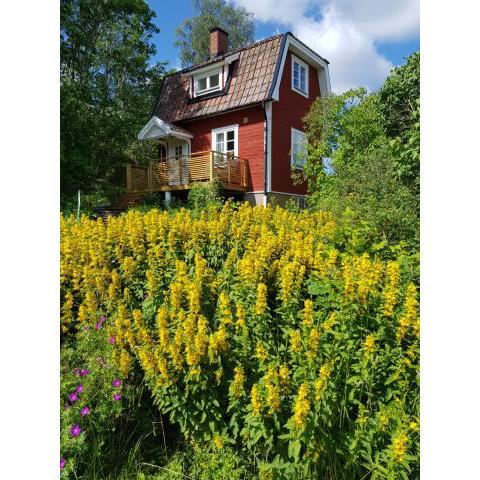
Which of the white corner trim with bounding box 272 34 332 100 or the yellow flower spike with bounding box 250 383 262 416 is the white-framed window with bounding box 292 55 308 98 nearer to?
the white corner trim with bounding box 272 34 332 100

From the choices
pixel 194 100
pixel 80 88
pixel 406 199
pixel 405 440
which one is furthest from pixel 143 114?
pixel 405 440

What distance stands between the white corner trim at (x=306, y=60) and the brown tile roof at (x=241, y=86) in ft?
0.83

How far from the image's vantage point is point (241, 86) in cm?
1272

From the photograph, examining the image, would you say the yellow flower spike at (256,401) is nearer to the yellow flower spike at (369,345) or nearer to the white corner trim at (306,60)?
the yellow flower spike at (369,345)

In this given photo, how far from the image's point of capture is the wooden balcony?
471 inches

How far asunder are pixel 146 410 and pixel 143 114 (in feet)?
58.3

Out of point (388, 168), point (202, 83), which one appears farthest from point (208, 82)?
point (388, 168)

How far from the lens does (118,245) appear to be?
330 centimetres

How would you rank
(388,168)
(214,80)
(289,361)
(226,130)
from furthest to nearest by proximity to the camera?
(214,80) → (226,130) → (388,168) → (289,361)

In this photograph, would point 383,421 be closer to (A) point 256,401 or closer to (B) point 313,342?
(B) point 313,342

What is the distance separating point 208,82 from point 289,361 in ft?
45.1

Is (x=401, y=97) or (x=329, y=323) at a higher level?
(x=401, y=97)

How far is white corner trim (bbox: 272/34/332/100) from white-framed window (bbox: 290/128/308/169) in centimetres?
176

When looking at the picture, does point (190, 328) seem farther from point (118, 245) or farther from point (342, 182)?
point (342, 182)
